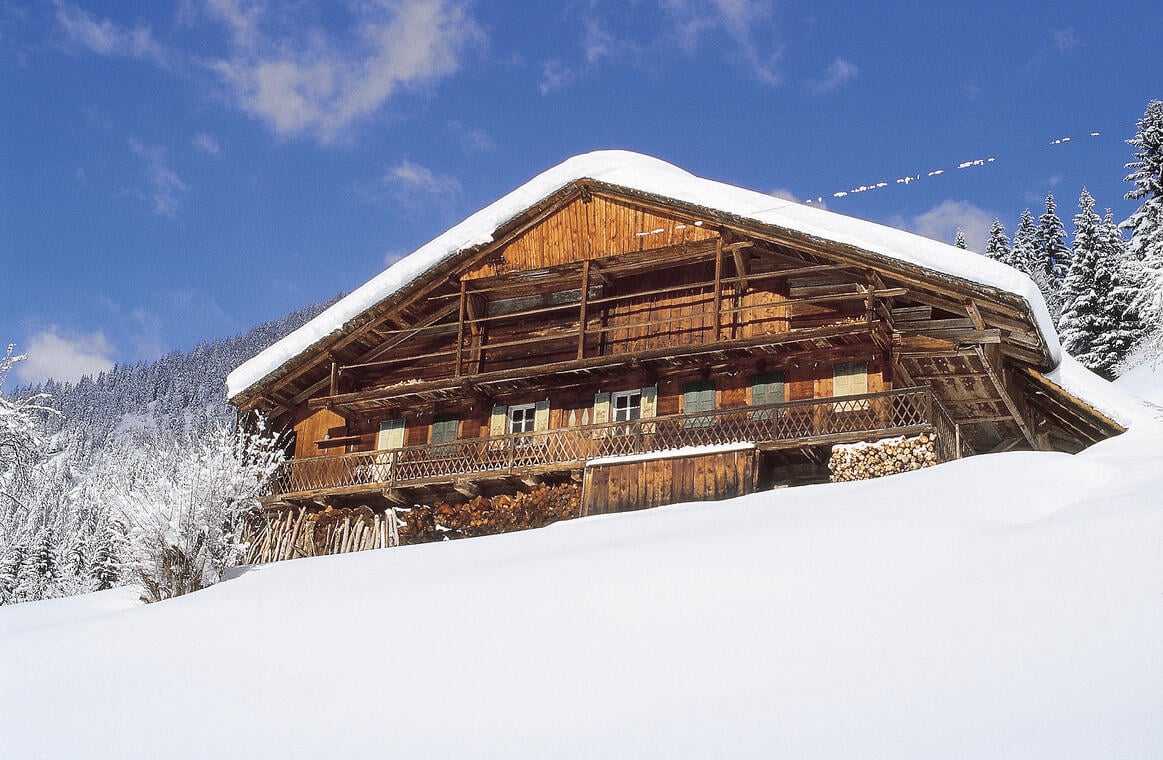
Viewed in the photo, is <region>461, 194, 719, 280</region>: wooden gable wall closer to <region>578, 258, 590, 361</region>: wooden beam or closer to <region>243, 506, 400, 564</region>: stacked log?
<region>578, 258, 590, 361</region>: wooden beam

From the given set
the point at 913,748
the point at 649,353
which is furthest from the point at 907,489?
the point at 649,353

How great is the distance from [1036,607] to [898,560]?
64.0 inches

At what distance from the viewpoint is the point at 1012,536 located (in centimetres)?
889

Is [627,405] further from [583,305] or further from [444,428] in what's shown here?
[444,428]

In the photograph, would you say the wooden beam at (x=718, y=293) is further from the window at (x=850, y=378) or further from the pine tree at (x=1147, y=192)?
the pine tree at (x=1147, y=192)

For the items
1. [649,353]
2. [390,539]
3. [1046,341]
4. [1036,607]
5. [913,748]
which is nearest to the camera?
[913,748]

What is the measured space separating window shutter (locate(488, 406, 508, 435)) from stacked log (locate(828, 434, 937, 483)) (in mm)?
7094

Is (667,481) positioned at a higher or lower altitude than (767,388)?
lower

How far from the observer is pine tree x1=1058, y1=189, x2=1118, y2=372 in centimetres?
3638

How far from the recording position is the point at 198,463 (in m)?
16.1

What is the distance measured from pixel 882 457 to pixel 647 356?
471cm

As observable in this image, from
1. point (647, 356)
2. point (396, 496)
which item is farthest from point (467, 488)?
point (647, 356)

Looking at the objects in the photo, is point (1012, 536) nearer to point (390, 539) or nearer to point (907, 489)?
point (907, 489)

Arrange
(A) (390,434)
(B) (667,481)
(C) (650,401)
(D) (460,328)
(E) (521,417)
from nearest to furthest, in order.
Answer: (B) (667,481) → (C) (650,401) → (D) (460,328) → (E) (521,417) → (A) (390,434)
